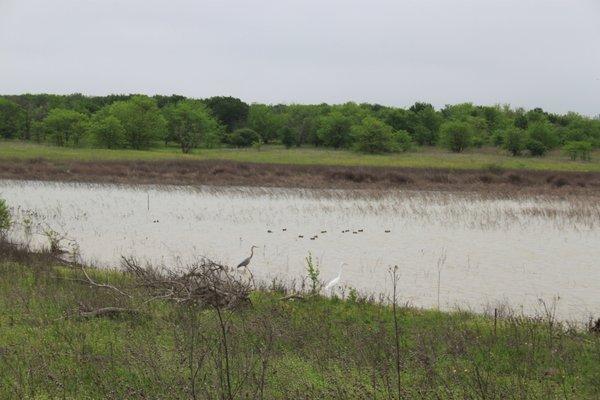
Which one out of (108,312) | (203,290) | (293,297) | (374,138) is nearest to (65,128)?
(374,138)

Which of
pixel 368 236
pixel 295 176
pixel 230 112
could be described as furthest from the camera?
pixel 230 112

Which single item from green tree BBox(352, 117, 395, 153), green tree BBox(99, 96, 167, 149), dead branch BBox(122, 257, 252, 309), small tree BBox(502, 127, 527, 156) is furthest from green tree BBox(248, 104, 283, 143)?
dead branch BBox(122, 257, 252, 309)

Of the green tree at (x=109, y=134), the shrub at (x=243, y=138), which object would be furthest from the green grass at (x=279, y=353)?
the shrub at (x=243, y=138)

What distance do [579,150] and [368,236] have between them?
6542 cm

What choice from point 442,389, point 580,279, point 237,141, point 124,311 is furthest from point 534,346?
point 237,141

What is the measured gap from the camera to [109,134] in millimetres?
79375

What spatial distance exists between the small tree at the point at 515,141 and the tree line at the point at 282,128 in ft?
0.41

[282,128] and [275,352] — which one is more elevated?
[282,128]

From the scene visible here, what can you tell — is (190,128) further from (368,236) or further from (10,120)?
(368,236)

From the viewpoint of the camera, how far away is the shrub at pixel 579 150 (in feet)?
252

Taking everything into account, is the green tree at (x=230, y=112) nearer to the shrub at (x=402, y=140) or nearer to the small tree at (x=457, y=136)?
the shrub at (x=402, y=140)

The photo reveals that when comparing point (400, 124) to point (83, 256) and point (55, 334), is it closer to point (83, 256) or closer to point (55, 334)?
point (83, 256)

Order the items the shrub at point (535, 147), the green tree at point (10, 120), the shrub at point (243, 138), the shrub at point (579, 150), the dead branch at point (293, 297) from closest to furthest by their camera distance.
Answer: the dead branch at point (293, 297) → the shrub at point (579, 150) → the shrub at point (535, 147) → the green tree at point (10, 120) → the shrub at point (243, 138)

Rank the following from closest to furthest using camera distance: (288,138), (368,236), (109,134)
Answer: (368,236)
(109,134)
(288,138)
